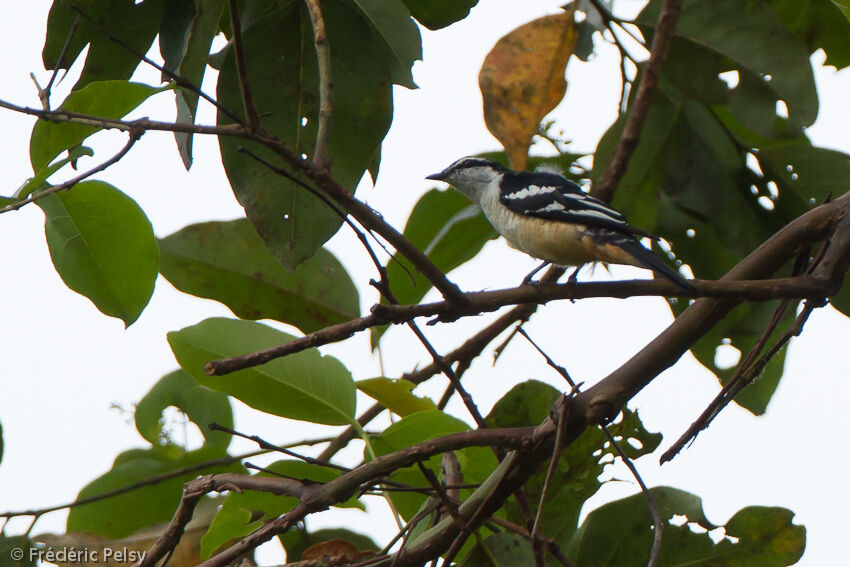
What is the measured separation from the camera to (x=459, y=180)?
4.03 m

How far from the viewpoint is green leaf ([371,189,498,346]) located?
3.59m

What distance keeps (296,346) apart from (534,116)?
170 cm

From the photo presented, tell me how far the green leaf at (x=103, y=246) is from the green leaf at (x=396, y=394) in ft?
2.26

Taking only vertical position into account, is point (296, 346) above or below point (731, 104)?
below

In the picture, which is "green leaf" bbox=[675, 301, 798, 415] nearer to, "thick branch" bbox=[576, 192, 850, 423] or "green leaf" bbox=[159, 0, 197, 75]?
"thick branch" bbox=[576, 192, 850, 423]

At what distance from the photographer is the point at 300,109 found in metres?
2.82

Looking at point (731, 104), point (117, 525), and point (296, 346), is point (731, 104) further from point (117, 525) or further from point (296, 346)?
point (117, 525)

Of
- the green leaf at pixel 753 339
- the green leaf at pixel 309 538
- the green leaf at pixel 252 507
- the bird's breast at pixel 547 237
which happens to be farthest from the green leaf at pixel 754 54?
the green leaf at pixel 309 538

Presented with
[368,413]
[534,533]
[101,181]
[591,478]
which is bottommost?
[534,533]

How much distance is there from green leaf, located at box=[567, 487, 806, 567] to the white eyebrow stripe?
1.08 metres

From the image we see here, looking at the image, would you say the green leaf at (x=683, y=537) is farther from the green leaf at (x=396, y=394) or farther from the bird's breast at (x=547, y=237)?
the bird's breast at (x=547, y=237)

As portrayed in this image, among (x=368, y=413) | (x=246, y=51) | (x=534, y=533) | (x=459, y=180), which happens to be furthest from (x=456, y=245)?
(x=534, y=533)

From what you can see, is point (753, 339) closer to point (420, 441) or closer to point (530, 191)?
point (530, 191)
